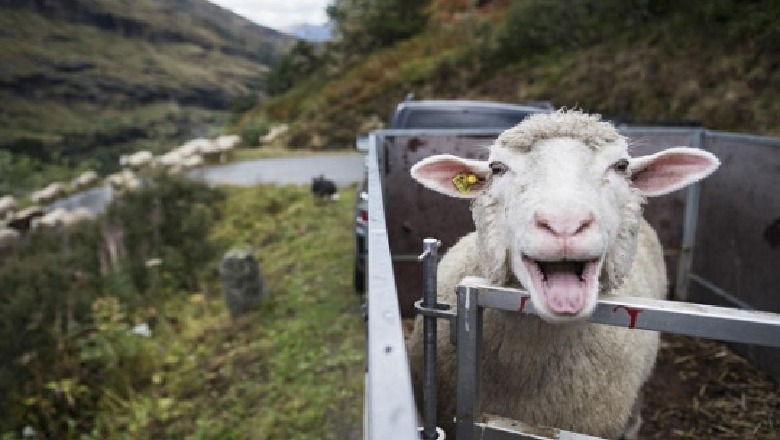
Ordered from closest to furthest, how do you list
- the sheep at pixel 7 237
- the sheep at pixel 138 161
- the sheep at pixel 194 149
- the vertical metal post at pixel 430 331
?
the vertical metal post at pixel 430 331 < the sheep at pixel 7 237 < the sheep at pixel 138 161 < the sheep at pixel 194 149

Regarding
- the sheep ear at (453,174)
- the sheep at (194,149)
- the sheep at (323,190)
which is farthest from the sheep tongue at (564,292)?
the sheep at (194,149)

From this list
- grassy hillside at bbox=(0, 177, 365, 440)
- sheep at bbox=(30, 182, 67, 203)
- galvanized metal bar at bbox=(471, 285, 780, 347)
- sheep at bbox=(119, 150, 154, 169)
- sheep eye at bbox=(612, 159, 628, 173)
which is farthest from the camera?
sheep at bbox=(119, 150, 154, 169)

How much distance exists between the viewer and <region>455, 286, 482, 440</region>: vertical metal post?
1.51 m

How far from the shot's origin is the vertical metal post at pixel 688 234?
446 cm

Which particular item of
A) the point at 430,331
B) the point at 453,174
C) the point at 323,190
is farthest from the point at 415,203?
the point at 323,190

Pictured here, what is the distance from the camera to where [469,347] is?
1.51m

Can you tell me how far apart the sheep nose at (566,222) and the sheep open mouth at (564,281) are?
111 mm

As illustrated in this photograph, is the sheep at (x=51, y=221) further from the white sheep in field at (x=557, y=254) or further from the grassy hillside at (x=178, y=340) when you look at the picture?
the white sheep in field at (x=557, y=254)

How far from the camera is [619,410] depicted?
231cm

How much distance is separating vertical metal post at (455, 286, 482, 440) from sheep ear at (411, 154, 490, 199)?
676 mm

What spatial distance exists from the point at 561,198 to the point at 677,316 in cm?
42

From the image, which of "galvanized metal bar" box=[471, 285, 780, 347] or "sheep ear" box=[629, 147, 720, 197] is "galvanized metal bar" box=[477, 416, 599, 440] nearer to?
"galvanized metal bar" box=[471, 285, 780, 347]

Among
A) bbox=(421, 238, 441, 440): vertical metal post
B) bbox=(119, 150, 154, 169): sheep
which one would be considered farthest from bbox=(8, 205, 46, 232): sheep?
bbox=(421, 238, 441, 440): vertical metal post

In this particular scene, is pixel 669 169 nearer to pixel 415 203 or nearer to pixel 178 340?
pixel 415 203
